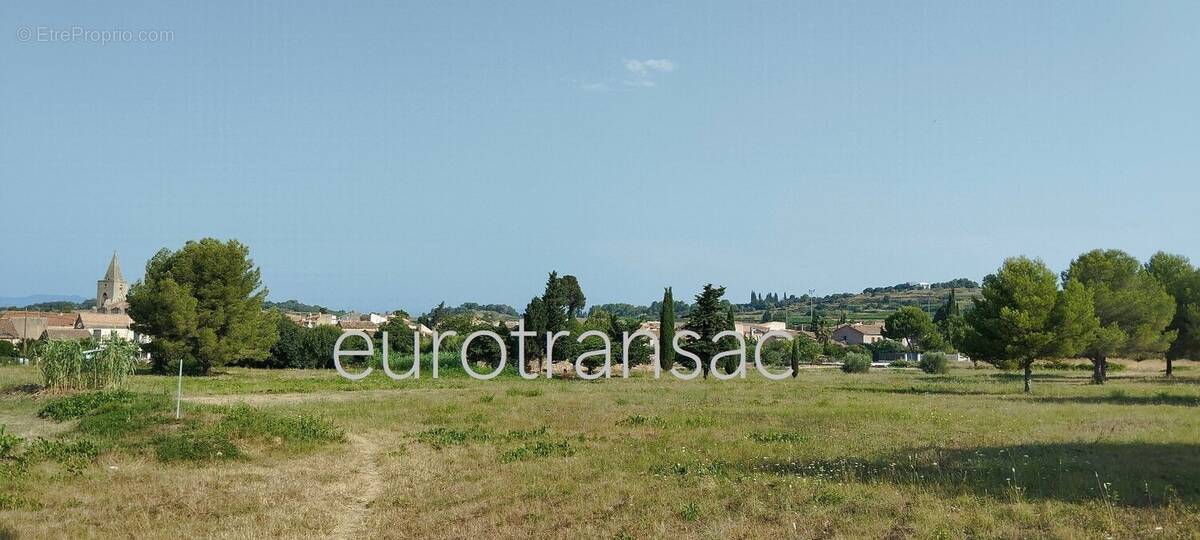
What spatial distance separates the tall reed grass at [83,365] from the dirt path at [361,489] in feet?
41.8

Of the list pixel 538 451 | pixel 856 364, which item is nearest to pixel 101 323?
pixel 856 364

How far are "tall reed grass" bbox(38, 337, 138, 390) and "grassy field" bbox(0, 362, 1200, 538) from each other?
2.89ft

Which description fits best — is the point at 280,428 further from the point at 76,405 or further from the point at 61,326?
the point at 61,326

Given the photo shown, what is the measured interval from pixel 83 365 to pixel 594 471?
22.0 meters

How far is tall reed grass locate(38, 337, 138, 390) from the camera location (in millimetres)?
28500

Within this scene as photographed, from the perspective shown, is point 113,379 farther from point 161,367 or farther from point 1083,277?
point 1083,277

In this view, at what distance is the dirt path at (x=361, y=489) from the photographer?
12.9 metres

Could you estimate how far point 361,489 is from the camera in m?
15.8

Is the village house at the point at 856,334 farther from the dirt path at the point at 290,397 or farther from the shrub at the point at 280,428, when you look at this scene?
the shrub at the point at 280,428

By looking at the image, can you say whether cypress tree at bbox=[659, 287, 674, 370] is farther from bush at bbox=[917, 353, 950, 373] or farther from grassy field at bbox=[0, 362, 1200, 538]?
grassy field at bbox=[0, 362, 1200, 538]

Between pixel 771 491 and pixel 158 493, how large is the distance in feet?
35.1

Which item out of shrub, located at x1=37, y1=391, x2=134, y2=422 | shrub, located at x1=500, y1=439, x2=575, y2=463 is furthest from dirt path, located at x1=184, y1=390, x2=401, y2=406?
shrub, located at x1=500, y1=439, x2=575, y2=463

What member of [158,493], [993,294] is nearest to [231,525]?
[158,493]

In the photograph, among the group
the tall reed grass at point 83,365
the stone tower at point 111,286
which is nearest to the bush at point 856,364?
the tall reed grass at point 83,365
